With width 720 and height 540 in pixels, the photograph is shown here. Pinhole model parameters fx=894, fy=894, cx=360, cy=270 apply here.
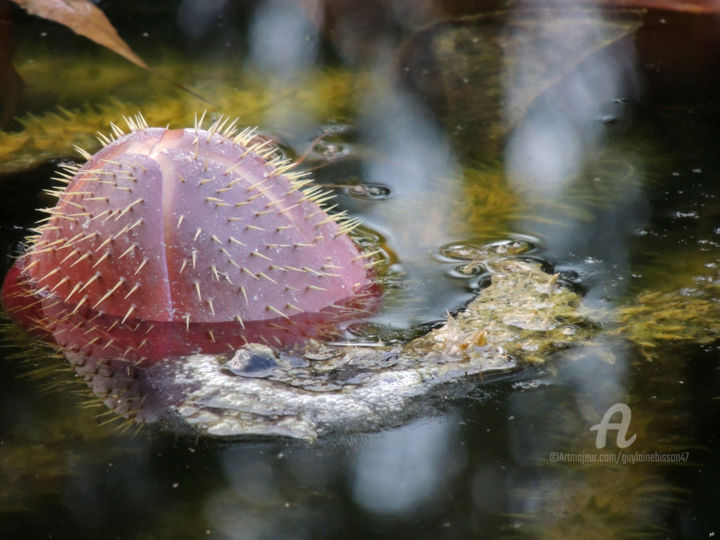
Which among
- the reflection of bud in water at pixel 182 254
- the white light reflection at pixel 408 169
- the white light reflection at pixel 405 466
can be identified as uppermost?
the white light reflection at pixel 408 169

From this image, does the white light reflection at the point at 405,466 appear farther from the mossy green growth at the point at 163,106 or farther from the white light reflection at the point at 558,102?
the mossy green growth at the point at 163,106

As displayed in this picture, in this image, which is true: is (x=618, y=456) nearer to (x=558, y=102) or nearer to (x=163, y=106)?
(x=558, y=102)

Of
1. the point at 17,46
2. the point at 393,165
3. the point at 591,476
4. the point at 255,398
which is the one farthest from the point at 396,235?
the point at 17,46

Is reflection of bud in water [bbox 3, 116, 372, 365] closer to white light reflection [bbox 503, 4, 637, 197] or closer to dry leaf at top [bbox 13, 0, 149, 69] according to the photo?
white light reflection [bbox 503, 4, 637, 197]

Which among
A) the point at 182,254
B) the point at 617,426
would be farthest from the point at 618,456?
the point at 182,254

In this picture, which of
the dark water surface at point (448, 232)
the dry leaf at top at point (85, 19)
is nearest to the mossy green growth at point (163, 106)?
the dark water surface at point (448, 232)

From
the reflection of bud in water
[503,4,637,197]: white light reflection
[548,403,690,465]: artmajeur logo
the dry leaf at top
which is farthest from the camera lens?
the dry leaf at top

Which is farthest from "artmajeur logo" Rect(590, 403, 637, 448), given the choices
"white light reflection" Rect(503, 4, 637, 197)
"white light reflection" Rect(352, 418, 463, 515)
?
"white light reflection" Rect(503, 4, 637, 197)
